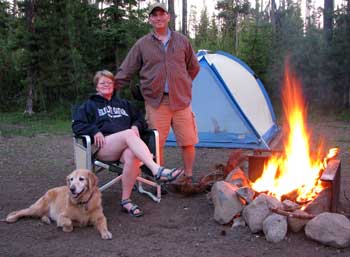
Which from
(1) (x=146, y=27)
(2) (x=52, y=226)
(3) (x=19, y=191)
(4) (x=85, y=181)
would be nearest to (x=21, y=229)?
(2) (x=52, y=226)

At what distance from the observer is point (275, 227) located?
3150mm

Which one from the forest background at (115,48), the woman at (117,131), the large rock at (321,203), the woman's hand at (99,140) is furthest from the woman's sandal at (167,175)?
the forest background at (115,48)

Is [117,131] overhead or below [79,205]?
overhead

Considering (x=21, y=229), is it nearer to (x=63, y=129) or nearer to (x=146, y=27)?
(x=63, y=129)

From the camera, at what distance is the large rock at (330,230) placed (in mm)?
2953

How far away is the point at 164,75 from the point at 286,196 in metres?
1.53

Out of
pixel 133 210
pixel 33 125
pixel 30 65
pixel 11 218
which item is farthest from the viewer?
pixel 30 65

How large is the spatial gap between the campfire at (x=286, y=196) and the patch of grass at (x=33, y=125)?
545 centimetres

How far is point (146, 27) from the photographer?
35.6ft

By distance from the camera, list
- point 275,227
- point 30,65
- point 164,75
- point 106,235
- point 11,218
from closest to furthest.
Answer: point 275,227, point 106,235, point 11,218, point 164,75, point 30,65

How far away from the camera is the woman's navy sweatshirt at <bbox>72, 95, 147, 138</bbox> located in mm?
3919

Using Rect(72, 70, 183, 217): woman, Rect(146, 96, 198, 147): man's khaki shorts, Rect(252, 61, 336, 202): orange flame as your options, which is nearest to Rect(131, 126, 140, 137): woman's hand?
Rect(72, 70, 183, 217): woman

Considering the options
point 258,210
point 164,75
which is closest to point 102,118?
point 164,75

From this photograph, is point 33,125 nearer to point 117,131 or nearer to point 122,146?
point 117,131
